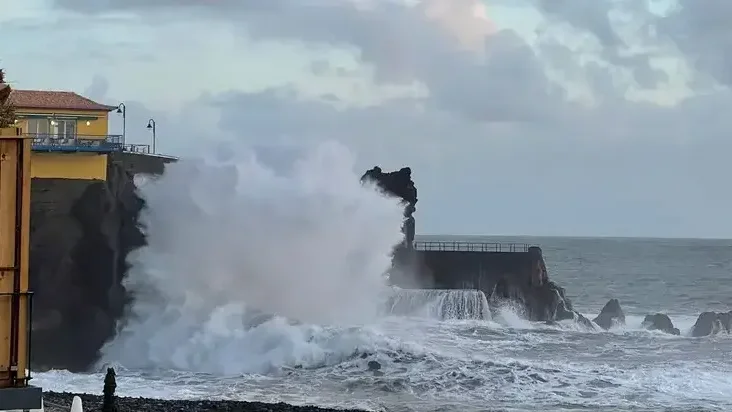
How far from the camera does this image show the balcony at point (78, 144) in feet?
90.3

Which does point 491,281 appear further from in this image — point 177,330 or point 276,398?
point 276,398

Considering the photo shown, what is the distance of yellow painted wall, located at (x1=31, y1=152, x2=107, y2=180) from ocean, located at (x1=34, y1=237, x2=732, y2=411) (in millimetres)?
4982

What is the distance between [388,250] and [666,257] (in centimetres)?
8680

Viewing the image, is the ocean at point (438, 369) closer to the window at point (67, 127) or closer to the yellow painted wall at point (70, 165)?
the yellow painted wall at point (70, 165)

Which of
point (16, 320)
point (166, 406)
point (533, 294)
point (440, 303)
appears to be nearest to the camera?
point (16, 320)

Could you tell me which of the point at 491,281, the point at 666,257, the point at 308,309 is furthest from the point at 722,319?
the point at 666,257

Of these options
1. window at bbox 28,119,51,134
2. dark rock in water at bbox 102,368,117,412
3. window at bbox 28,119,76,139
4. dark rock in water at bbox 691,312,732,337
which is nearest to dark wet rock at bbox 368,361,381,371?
dark rock in water at bbox 102,368,117,412

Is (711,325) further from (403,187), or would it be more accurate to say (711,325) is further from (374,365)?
(374,365)

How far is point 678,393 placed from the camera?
21.7 meters

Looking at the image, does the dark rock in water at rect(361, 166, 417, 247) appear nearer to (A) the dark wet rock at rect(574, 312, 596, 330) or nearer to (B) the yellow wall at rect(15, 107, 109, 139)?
(A) the dark wet rock at rect(574, 312, 596, 330)

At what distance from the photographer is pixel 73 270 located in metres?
27.1

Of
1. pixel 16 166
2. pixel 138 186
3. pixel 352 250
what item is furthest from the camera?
pixel 352 250

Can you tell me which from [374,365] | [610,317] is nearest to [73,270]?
[374,365]

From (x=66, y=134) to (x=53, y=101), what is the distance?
4.29ft
